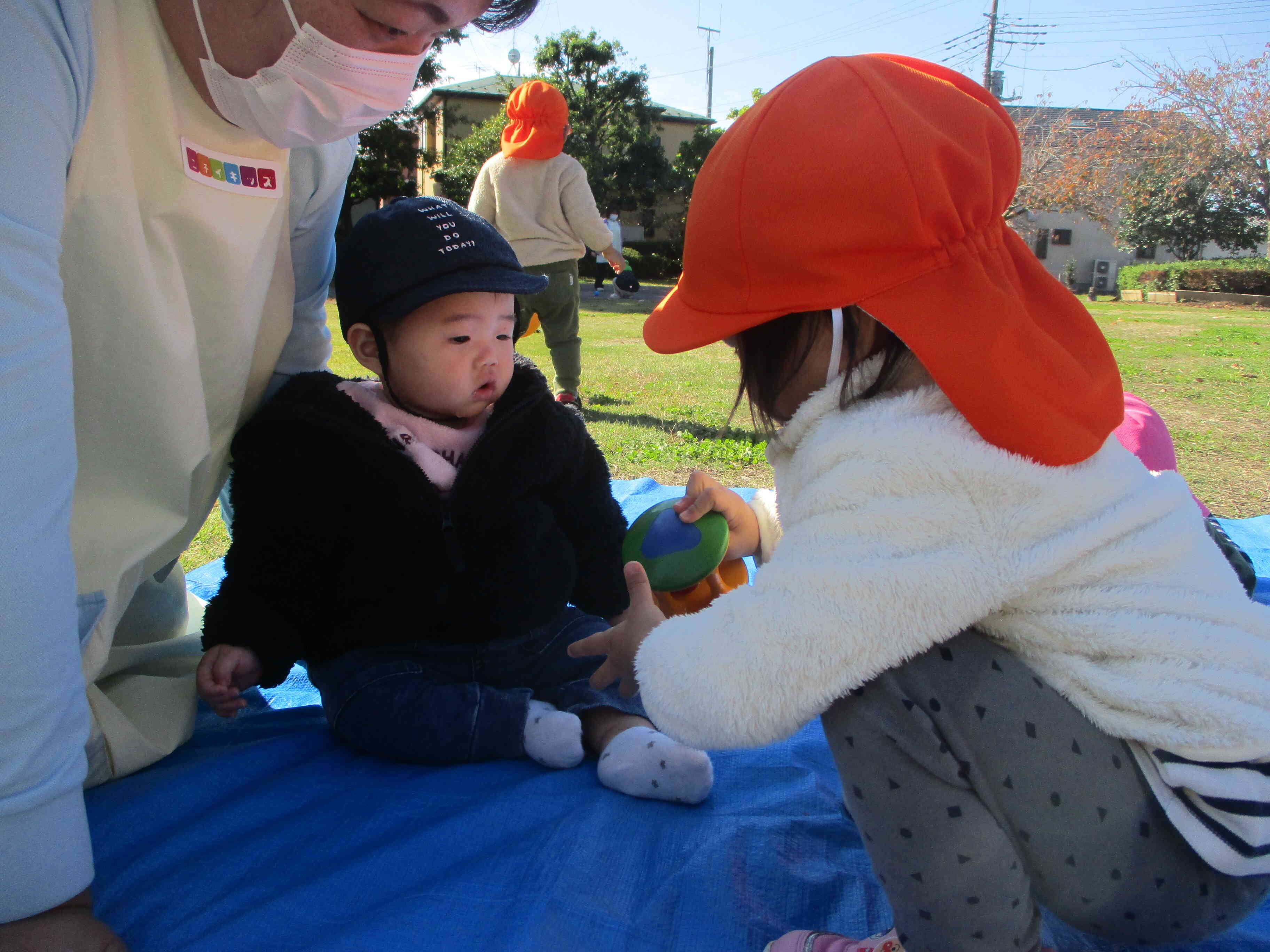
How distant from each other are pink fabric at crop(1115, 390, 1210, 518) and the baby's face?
53.4 inches

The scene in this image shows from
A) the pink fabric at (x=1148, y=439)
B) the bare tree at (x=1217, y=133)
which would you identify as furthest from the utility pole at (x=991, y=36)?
the pink fabric at (x=1148, y=439)

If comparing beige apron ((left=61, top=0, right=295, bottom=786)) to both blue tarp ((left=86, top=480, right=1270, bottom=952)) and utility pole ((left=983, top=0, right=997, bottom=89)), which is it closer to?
blue tarp ((left=86, top=480, right=1270, bottom=952))

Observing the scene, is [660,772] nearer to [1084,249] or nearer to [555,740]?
[555,740]

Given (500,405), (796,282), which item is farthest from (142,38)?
(796,282)

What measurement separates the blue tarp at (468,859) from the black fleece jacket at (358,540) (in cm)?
24

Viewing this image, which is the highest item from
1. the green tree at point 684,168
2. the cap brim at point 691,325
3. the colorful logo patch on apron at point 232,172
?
the green tree at point 684,168

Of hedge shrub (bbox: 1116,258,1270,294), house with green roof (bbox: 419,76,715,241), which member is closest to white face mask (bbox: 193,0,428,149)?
hedge shrub (bbox: 1116,258,1270,294)

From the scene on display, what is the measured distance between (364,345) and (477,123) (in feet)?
93.2

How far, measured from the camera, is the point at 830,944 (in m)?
1.16

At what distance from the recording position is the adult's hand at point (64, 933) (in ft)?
3.21

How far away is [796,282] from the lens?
1.12 metres

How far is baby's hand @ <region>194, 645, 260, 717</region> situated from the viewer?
5.23ft

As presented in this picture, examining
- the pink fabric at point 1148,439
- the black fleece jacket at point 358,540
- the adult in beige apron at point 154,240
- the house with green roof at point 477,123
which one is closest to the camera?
the adult in beige apron at point 154,240

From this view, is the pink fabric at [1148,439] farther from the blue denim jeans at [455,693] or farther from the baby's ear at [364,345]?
the baby's ear at [364,345]
